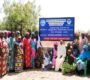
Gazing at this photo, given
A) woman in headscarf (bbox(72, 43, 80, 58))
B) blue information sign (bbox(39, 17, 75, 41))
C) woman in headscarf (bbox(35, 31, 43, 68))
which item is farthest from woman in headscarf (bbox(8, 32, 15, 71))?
woman in headscarf (bbox(72, 43, 80, 58))

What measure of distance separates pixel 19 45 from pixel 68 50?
1988mm

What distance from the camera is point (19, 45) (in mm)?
11594

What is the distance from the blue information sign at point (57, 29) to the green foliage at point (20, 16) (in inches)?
674

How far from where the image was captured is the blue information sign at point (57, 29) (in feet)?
41.7

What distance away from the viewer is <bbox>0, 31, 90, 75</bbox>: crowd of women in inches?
447

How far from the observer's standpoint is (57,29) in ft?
42.0

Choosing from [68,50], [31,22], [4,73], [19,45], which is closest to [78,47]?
[68,50]

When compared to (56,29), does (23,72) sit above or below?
below

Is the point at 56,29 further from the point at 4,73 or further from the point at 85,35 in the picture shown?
the point at 4,73

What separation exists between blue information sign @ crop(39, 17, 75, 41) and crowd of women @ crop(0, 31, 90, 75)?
43cm

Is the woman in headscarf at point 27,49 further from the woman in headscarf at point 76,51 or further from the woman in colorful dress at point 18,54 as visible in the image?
the woman in headscarf at point 76,51

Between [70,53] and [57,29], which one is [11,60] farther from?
[57,29]

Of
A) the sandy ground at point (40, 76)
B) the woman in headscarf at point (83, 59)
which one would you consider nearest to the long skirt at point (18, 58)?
the sandy ground at point (40, 76)

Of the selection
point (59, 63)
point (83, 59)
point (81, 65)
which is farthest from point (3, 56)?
point (83, 59)
